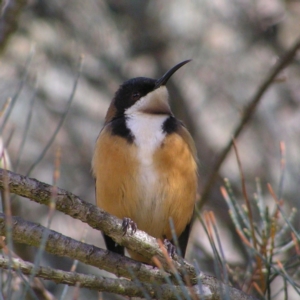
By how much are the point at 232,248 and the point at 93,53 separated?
8.39 ft

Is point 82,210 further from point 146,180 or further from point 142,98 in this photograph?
point 142,98

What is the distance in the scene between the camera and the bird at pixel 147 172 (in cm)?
418

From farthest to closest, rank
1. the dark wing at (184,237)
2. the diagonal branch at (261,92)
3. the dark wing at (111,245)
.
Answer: the dark wing at (184,237) < the dark wing at (111,245) < the diagonal branch at (261,92)

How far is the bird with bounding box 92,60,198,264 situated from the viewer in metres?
4.18

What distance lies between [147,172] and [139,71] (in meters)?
2.59

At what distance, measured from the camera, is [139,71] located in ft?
21.4

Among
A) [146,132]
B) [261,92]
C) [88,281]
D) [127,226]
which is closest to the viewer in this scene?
[88,281]

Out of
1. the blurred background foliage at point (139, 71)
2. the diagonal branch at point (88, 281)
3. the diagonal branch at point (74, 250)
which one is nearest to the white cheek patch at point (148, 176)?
the diagonal branch at point (74, 250)

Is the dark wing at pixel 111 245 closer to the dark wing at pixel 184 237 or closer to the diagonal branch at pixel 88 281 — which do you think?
the dark wing at pixel 184 237

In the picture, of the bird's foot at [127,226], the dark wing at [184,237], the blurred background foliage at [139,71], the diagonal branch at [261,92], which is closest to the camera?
the bird's foot at [127,226]

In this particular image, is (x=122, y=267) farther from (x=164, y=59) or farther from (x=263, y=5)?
(x=263, y=5)

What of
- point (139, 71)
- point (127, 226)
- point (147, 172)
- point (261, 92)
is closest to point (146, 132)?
point (147, 172)

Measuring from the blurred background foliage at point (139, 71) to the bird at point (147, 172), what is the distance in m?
1.86

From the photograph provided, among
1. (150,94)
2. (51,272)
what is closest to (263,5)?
(150,94)
